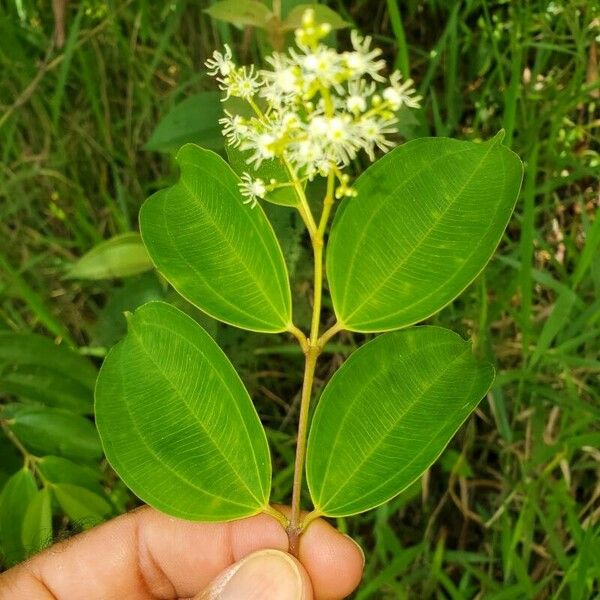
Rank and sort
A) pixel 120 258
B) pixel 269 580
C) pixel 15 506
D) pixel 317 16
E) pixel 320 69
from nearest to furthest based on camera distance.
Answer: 1. pixel 320 69
2. pixel 269 580
3. pixel 317 16
4. pixel 15 506
5. pixel 120 258

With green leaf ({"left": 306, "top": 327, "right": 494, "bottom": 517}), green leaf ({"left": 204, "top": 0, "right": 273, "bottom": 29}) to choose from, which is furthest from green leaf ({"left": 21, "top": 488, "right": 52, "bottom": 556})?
green leaf ({"left": 204, "top": 0, "right": 273, "bottom": 29})

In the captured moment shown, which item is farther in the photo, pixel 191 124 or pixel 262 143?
pixel 191 124

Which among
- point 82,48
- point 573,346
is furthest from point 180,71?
point 573,346

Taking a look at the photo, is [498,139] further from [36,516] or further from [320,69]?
[36,516]

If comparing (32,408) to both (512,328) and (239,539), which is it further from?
(512,328)

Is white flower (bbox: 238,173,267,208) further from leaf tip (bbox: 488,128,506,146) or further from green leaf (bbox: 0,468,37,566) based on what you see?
green leaf (bbox: 0,468,37,566)

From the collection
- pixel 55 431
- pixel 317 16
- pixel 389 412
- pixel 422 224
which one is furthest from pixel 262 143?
pixel 55 431
